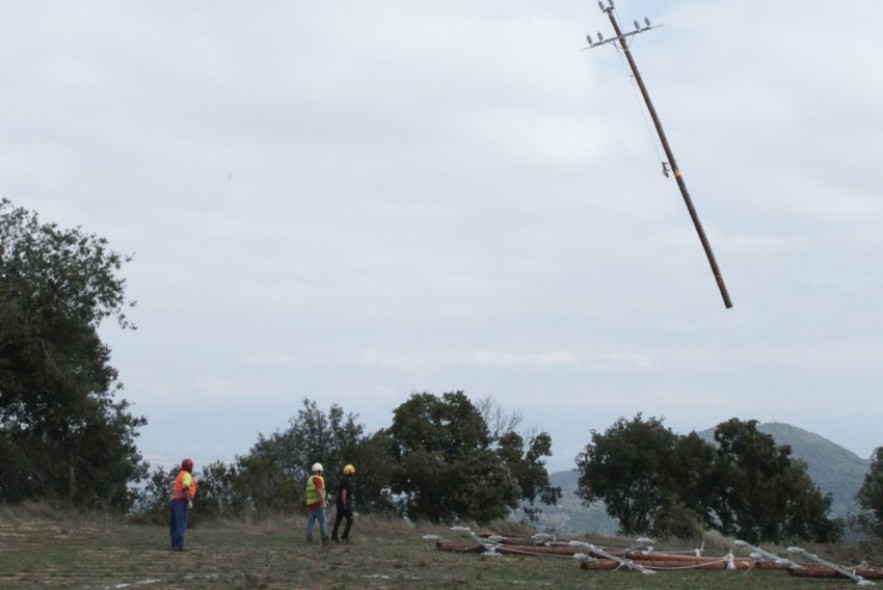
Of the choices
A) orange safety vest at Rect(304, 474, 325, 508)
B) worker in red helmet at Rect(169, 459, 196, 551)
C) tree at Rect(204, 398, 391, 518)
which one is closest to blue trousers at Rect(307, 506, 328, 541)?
orange safety vest at Rect(304, 474, 325, 508)

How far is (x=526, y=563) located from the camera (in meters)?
20.1

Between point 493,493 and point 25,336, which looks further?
point 493,493

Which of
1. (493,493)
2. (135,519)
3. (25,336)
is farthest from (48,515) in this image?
(493,493)

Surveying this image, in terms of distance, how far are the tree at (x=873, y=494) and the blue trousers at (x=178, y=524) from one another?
35892 millimetres

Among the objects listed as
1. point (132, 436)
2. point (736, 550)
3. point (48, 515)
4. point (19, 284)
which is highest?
point (19, 284)

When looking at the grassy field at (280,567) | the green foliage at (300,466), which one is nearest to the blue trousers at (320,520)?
the grassy field at (280,567)

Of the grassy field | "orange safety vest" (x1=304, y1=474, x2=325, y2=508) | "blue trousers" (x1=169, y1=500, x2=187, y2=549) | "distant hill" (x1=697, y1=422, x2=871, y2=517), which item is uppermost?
"distant hill" (x1=697, y1=422, x2=871, y2=517)

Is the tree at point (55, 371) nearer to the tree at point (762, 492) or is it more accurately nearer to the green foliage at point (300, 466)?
the green foliage at point (300, 466)

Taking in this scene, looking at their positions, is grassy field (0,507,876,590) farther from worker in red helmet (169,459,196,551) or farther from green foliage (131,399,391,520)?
green foliage (131,399,391,520)

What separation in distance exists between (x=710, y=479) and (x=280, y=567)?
1898 inches

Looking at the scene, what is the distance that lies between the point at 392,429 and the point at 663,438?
15284mm

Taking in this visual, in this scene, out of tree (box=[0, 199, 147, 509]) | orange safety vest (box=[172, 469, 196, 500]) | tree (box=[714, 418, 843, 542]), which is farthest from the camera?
tree (box=[714, 418, 843, 542])

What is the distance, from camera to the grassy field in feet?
51.9

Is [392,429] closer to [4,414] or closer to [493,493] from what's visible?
[493,493]
